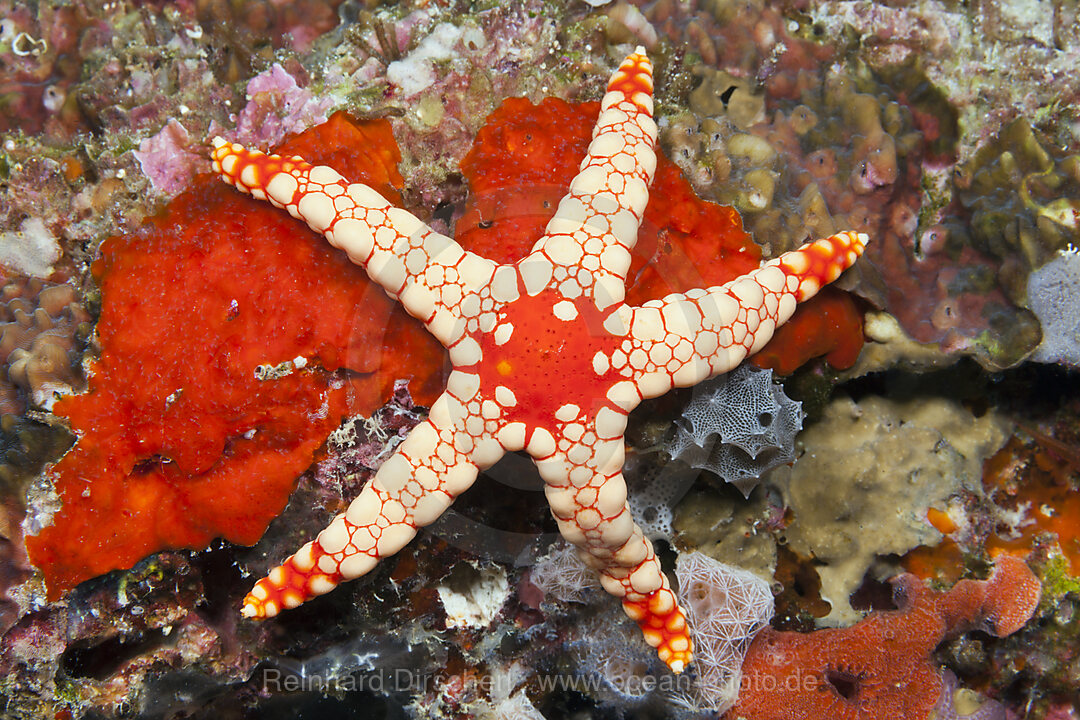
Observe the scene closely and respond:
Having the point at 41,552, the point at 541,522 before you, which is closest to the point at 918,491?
the point at 541,522

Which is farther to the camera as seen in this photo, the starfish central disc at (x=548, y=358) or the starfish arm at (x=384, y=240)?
the starfish arm at (x=384, y=240)

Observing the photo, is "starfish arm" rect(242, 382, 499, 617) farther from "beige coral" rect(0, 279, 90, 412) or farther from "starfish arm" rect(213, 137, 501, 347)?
"beige coral" rect(0, 279, 90, 412)

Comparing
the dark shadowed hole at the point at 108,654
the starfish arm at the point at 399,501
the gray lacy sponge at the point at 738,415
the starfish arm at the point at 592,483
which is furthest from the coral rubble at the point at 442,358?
the starfish arm at the point at 592,483

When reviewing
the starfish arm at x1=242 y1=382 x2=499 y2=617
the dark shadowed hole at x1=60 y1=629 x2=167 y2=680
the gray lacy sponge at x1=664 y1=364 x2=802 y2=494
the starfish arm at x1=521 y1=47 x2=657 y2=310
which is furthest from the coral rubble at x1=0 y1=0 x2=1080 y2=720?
the starfish arm at x1=242 y1=382 x2=499 y2=617

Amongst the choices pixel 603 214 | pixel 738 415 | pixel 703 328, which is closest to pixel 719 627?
pixel 738 415

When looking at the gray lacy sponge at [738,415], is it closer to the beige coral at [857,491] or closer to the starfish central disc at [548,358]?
the starfish central disc at [548,358]

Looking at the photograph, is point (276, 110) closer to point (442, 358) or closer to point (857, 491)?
point (442, 358)


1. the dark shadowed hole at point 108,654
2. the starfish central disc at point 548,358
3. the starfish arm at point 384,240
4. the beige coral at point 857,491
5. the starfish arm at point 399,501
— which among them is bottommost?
the dark shadowed hole at point 108,654
